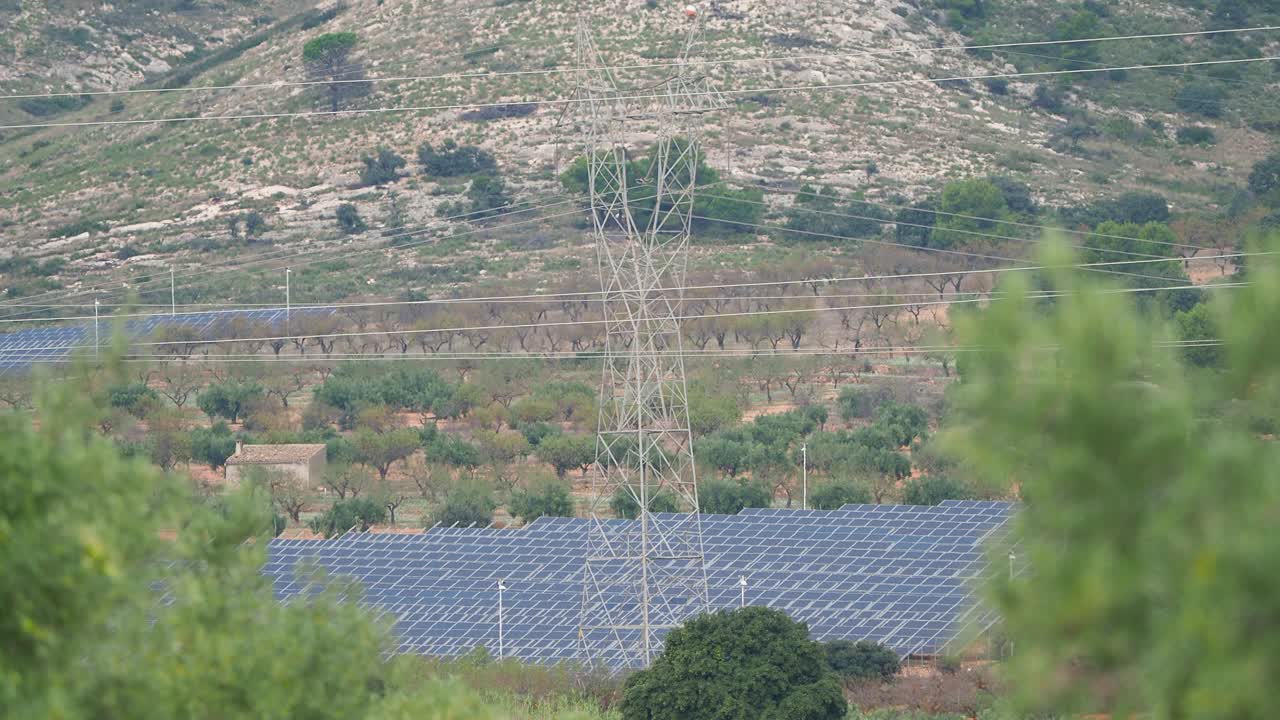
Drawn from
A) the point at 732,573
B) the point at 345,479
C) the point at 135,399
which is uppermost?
the point at 732,573

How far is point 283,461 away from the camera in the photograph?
141ft

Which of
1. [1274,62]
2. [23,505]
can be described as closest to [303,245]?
[1274,62]

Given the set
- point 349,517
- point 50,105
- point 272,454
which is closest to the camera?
point 349,517

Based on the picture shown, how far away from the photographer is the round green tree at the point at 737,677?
2194 cm

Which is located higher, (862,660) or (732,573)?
(862,660)

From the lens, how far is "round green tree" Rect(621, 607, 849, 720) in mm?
21938

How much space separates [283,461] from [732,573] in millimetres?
17123

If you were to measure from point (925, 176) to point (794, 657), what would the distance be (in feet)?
150

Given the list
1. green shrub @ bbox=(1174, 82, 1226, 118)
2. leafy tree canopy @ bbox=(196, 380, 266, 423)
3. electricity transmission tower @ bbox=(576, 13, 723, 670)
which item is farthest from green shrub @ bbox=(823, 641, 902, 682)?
green shrub @ bbox=(1174, 82, 1226, 118)

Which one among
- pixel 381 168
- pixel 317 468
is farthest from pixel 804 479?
pixel 381 168

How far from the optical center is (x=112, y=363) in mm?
8969

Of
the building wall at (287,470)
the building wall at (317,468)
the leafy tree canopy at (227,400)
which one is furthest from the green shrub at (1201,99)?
the building wall at (287,470)

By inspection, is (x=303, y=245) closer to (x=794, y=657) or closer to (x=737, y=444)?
(x=737, y=444)

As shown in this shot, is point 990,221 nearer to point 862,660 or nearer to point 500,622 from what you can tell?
point 862,660
